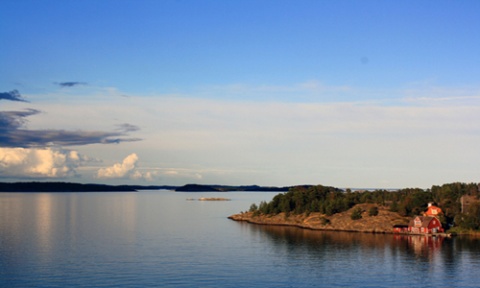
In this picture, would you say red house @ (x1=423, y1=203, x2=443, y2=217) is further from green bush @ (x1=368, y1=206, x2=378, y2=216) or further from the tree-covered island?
green bush @ (x1=368, y1=206, x2=378, y2=216)

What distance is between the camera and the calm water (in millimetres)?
89938

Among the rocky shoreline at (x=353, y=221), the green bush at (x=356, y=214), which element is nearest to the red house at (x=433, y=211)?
the rocky shoreline at (x=353, y=221)

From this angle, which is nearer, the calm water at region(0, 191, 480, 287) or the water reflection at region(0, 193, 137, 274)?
the calm water at region(0, 191, 480, 287)

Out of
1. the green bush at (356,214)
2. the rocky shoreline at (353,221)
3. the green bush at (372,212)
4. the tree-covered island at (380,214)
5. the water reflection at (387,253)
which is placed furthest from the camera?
the green bush at (356,214)

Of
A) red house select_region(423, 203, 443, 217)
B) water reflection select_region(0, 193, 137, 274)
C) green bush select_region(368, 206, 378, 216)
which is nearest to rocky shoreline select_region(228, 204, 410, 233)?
green bush select_region(368, 206, 378, 216)

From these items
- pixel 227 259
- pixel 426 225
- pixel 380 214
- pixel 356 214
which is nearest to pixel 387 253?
pixel 227 259

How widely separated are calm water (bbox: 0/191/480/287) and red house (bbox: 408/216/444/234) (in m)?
8.26

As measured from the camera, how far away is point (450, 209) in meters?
182

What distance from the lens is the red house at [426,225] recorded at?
527 feet

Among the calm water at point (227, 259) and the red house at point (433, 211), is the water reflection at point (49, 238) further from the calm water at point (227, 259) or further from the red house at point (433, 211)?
the red house at point (433, 211)

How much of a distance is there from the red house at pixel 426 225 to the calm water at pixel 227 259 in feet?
27.1

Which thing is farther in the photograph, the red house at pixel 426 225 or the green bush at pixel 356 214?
the green bush at pixel 356 214

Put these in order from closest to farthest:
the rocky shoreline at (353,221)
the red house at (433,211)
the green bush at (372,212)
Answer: the rocky shoreline at (353,221) → the red house at (433,211) → the green bush at (372,212)

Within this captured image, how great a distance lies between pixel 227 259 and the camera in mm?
111812
